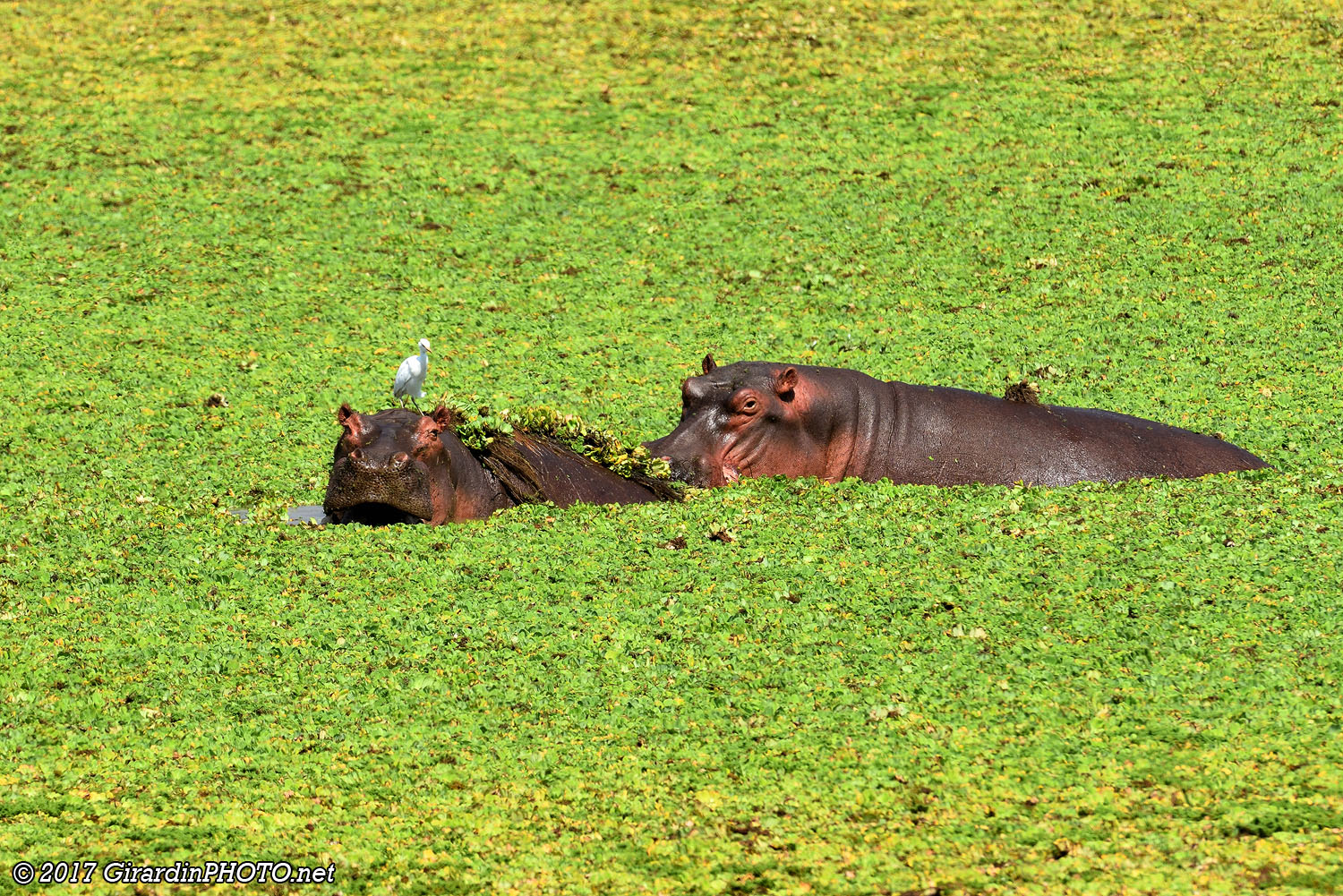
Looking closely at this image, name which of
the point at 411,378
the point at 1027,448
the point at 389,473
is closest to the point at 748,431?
the point at 1027,448

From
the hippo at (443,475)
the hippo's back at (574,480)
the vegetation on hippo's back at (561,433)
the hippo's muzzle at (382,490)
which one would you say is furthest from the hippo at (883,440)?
the hippo's muzzle at (382,490)

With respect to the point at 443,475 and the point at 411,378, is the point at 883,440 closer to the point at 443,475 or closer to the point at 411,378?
the point at 443,475

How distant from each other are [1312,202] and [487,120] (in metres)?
6.45

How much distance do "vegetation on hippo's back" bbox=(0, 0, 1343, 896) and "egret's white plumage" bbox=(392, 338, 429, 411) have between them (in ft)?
1.46

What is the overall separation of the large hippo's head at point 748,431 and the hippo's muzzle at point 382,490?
4.19 feet

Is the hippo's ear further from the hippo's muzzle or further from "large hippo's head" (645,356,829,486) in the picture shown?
"large hippo's head" (645,356,829,486)

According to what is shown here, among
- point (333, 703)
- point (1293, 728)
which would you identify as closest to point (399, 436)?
point (333, 703)

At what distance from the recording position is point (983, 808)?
4.13m

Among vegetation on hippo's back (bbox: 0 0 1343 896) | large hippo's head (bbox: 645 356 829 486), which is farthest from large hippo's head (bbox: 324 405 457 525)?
large hippo's head (bbox: 645 356 829 486)

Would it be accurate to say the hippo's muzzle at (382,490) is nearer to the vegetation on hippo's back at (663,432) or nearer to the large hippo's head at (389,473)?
the large hippo's head at (389,473)

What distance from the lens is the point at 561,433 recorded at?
7.08 meters

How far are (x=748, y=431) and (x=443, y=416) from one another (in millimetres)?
1464

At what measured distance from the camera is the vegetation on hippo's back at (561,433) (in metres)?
6.69

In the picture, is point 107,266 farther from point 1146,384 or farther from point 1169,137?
point 1169,137
